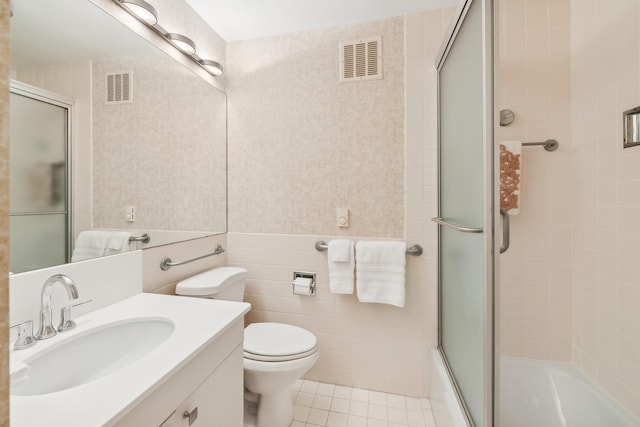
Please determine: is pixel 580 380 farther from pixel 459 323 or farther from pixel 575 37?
pixel 575 37

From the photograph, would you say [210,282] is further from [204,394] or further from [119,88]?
[119,88]

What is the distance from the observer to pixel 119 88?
1.23 metres

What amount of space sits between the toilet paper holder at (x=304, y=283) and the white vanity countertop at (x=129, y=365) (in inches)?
26.1

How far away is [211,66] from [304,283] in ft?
A: 4.59

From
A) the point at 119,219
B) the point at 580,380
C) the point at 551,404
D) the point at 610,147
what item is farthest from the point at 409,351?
the point at 119,219

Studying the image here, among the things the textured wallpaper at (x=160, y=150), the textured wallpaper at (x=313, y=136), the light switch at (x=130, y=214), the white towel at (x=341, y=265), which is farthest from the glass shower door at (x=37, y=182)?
the white towel at (x=341, y=265)

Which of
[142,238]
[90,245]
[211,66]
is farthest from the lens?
[211,66]

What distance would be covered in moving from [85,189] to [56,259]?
0.87 ft

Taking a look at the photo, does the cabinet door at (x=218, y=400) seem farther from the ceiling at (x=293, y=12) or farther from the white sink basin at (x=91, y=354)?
the ceiling at (x=293, y=12)

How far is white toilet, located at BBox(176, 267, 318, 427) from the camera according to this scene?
4.43ft

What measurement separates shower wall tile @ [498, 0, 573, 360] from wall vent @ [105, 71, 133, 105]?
183cm

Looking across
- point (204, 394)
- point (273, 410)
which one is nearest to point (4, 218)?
point (204, 394)

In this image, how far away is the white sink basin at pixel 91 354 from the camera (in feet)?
2.60

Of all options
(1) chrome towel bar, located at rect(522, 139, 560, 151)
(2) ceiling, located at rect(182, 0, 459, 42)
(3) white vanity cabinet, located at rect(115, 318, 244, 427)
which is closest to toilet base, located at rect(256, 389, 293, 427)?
(3) white vanity cabinet, located at rect(115, 318, 244, 427)
